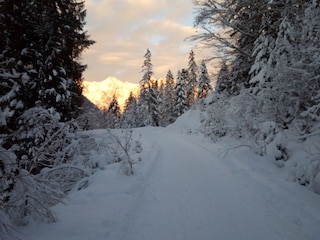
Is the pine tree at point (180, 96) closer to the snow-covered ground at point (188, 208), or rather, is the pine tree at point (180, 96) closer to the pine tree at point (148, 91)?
the pine tree at point (148, 91)

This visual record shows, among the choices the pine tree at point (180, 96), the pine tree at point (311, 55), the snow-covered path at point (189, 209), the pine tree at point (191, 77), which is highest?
the pine tree at point (191, 77)

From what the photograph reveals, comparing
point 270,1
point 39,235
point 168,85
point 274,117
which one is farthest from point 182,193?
point 168,85

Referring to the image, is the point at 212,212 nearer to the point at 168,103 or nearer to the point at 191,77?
the point at 191,77

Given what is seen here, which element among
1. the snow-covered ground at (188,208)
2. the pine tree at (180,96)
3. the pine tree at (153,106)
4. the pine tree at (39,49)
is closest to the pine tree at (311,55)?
the snow-covered ground at (188,208)

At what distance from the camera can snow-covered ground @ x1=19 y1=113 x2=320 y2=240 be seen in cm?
411

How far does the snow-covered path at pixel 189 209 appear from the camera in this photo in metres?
4.12

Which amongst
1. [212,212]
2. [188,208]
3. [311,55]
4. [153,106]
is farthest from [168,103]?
[212,212]

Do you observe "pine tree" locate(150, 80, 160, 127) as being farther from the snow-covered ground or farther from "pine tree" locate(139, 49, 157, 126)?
the snow-covered ground

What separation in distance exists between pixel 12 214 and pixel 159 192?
3337 mm

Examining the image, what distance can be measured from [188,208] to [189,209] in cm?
5

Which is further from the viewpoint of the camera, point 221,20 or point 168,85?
point 168,85

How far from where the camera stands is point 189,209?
205 inches

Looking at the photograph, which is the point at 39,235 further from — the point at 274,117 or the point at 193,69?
the point at 193,69

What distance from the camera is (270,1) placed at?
12352 mm
